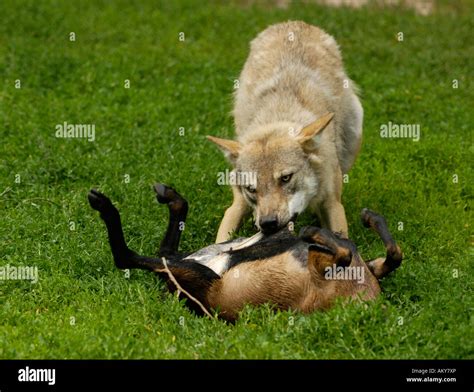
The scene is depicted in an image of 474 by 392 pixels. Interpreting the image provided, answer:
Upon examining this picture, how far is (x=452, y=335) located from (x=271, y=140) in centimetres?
241

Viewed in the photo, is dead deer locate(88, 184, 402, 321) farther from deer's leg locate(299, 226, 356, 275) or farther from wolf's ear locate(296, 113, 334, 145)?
wolf's ear locate(296, 113, 334, 145)

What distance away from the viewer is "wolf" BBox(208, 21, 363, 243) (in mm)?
7375

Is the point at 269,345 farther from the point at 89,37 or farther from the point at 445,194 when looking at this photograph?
the point at 89,37

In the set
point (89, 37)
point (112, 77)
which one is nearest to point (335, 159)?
point (112, 77)
